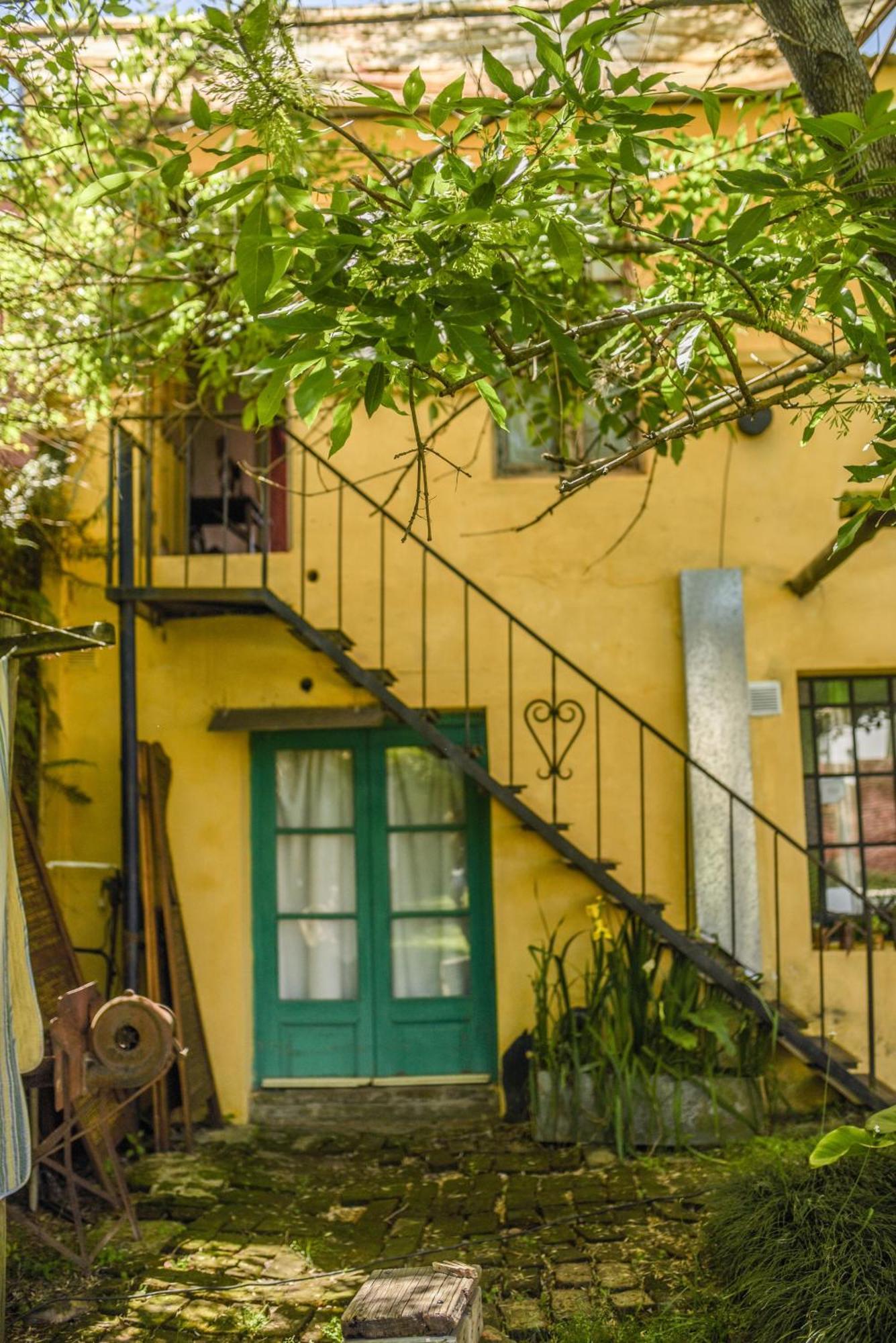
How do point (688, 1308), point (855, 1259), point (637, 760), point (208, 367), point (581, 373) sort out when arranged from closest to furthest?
point (581, 373) → point (855, 1259) → point (688, 1308) → point (208, 367) → point (637, 760)

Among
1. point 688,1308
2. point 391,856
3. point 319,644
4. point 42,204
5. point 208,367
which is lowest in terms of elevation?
point 688,1308

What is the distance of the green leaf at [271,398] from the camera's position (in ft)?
9.63

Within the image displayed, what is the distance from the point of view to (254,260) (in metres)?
2.77

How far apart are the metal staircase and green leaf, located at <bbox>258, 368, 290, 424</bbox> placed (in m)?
3.24

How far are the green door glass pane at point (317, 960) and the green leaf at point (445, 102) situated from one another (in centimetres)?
490

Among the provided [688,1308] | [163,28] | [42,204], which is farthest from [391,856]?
[163,28]

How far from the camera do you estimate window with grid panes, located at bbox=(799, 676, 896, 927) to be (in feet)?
22.5

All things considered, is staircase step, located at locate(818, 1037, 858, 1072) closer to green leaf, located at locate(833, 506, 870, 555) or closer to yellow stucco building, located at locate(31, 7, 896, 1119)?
yellow stucco building, located at locate(31, 7, 896, 1119)

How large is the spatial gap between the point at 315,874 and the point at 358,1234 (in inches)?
92.0

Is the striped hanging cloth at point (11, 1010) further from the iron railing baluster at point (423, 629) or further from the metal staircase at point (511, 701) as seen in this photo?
the iron railing baluster at point (423, 629)

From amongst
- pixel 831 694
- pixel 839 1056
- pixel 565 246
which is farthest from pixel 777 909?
pixel 565 246

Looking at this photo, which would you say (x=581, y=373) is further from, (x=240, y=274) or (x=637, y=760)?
(x=637, y=760)

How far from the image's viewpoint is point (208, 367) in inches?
228

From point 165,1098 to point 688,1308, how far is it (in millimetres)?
2951
